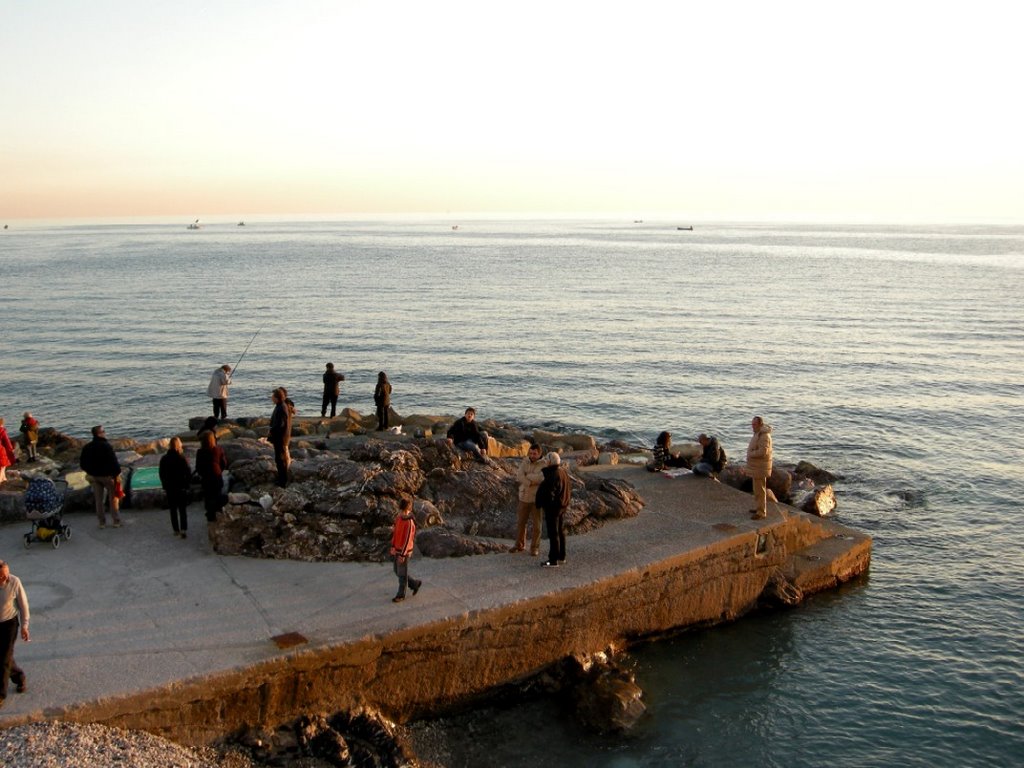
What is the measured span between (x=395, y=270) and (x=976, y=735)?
84.7 m

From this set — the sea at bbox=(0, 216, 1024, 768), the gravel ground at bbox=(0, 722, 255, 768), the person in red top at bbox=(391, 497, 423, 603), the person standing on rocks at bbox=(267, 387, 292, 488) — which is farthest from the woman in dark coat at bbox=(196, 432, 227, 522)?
the sea at bbox=(0, 216, 1024, 768)

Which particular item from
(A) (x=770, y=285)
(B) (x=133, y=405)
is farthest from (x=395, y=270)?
(B) (x=133, y=405)

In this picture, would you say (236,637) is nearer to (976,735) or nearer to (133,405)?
(976,735)

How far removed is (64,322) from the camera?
51.4 m

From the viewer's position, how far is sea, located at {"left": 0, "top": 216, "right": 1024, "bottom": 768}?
11773 mm

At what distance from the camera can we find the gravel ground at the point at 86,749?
819 centimetres

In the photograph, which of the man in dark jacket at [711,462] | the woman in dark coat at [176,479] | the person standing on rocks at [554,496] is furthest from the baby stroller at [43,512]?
the man in dark jacket at [711,462]

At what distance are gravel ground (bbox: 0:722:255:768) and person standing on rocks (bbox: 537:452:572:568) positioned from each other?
5376 mm

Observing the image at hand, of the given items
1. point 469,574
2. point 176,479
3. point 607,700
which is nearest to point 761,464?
point 607,700

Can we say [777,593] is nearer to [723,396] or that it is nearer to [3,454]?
[3,454]

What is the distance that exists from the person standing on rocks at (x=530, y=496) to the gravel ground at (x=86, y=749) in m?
5.40

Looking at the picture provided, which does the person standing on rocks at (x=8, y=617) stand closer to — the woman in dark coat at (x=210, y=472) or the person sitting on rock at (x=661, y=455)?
the woman in dark coat at (x=210, y=472)

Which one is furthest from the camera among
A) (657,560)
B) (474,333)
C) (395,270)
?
(395,270)

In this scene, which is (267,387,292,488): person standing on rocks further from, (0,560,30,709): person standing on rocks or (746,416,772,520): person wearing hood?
(746,416,772,520): person wearing hood
